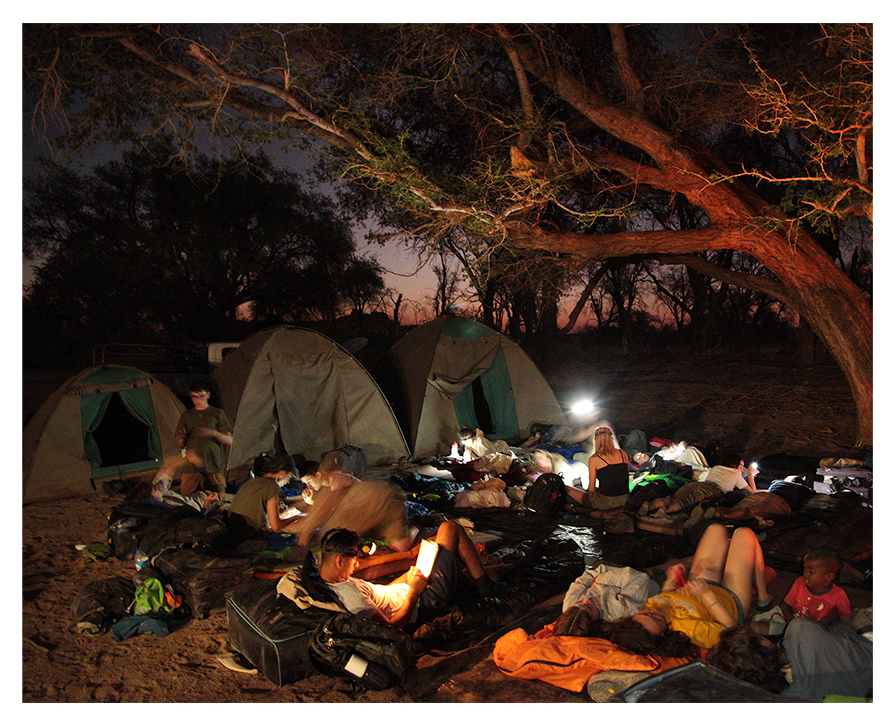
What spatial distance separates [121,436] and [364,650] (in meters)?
5.74

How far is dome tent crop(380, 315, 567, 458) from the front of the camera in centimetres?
834

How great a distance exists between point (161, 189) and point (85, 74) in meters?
12.6

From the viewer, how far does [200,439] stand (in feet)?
19.3

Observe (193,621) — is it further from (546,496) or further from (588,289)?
(588,289)

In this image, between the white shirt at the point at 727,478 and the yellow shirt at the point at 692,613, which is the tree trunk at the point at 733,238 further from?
the yellow shirt at the point at 692,613

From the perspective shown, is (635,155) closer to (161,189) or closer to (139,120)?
(139,120)

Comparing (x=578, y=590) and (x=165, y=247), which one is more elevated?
(x=165, y=247)

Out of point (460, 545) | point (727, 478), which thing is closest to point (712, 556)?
point (460, 545)

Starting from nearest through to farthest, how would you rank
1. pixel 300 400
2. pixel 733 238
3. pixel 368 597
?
pixel 368 597 → pixel 733 238 → pixel 300 400

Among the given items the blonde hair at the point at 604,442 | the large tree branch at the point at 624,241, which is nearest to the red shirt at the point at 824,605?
the blonde hair at the point at 604,442

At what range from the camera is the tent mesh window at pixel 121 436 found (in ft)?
23.9

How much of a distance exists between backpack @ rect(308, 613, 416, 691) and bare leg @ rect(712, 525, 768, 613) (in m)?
1.80

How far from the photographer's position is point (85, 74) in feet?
20.8
